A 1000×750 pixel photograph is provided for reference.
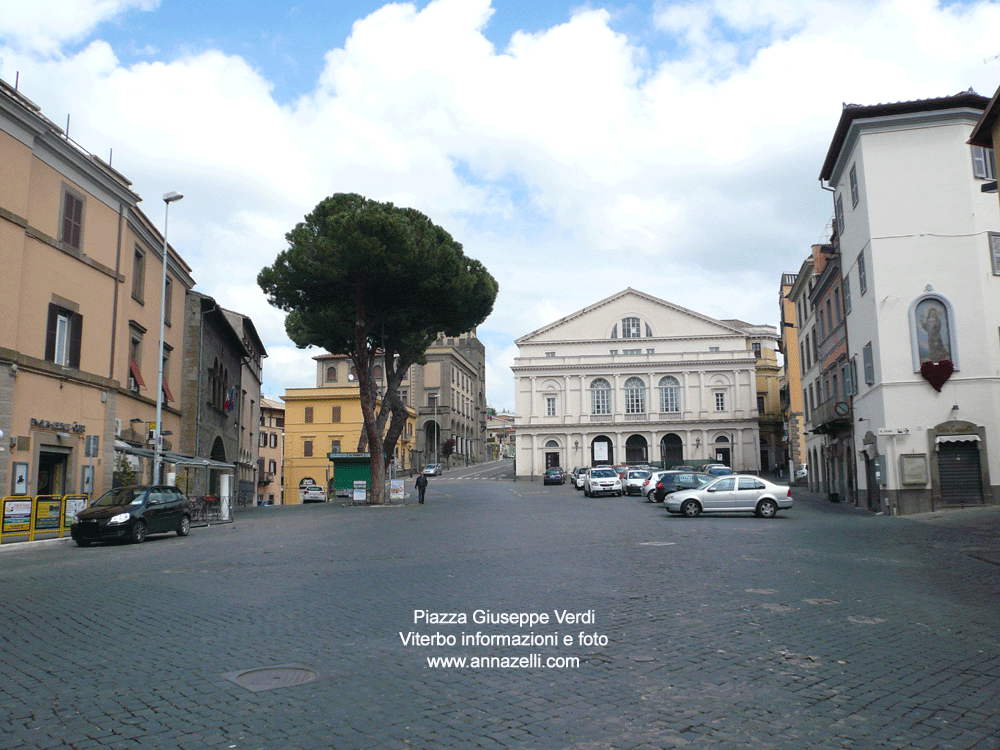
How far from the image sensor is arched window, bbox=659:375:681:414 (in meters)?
87.9

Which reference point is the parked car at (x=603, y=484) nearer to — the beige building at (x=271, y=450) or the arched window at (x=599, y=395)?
the arched window at (x=599, y=395)

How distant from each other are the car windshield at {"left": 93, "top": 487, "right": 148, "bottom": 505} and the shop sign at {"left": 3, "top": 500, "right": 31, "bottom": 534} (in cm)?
158

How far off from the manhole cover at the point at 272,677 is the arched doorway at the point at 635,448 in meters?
82.2

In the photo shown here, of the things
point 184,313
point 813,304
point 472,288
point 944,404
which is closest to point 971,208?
point 944,404

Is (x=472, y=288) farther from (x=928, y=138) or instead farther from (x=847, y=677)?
(x=847, y=677)

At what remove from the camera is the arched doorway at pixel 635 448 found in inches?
3445

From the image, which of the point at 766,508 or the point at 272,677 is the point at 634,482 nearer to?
the point at 766,508

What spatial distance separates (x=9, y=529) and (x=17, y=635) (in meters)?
12.0

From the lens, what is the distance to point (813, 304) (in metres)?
42.9

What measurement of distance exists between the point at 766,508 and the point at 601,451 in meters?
54.4

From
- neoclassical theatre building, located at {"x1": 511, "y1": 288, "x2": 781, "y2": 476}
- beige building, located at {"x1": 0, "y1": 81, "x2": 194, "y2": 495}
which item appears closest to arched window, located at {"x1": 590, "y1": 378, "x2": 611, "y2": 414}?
neoclassical theatre building, located at {"x1": 511, "y1": 288, "x2": 781, "y2": 476}

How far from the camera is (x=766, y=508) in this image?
2650cm

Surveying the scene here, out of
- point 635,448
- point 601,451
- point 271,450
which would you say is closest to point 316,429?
point 271,450

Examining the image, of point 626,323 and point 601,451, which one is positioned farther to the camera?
point 626,323
